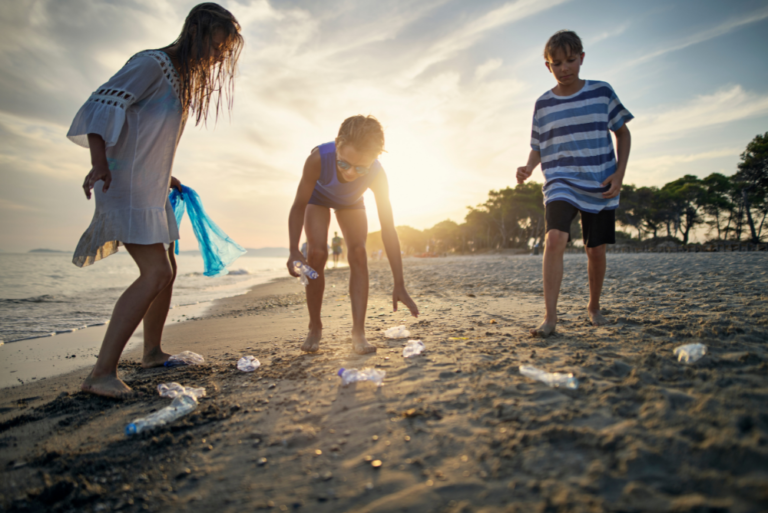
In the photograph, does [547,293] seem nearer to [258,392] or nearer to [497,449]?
[497,449]

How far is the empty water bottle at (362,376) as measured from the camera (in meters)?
1.86

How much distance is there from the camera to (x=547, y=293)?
262cm

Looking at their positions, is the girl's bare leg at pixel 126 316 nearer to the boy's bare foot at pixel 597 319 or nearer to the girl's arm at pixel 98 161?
the girl's arm at pixel 98 161

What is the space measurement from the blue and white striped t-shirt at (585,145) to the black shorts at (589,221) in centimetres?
5

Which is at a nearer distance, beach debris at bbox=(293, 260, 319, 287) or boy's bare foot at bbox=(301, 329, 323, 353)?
beach debris at bbox=(293, 260, 319, 287)

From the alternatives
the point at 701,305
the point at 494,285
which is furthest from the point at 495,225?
the point at 701,305

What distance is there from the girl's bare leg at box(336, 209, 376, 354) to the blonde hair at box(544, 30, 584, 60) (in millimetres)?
1907

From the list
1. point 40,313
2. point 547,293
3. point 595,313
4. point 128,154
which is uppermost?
point 128,154

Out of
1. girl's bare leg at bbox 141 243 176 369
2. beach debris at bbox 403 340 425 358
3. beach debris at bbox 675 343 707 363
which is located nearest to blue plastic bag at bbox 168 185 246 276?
girl's bare leg at bbox 141 243 176 369

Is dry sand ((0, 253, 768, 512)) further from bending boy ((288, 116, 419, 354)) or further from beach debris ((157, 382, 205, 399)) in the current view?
bending boy ((288, 116, 419, 354))

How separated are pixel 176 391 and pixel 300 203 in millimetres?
1326

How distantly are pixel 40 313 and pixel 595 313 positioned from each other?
24.7ft

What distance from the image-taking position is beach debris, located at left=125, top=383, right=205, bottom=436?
151 centimetres

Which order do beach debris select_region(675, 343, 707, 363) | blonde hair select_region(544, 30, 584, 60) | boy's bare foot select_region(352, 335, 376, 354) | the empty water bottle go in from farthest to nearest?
blonde hair select_region(544, 30, 584, 60)
boy's bare foot select_region(352, 335, 376, 354)
the empty water bottle
beach debris select_region(675, 343, 707, 363)
